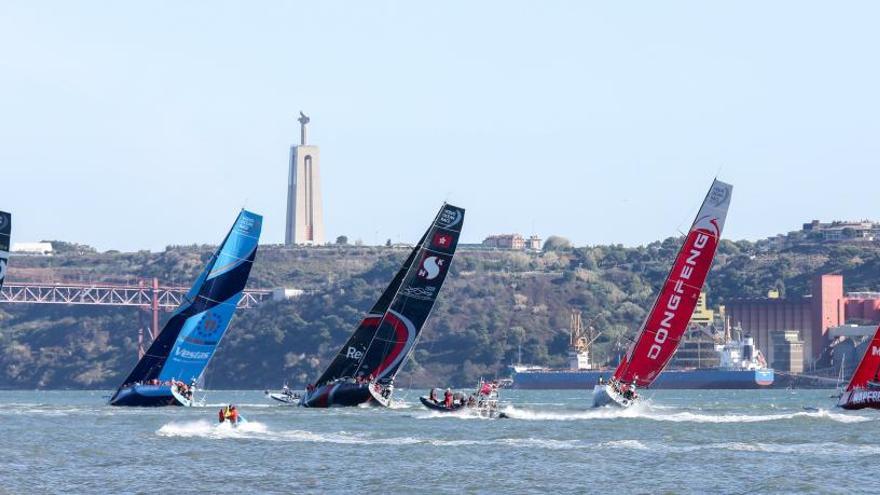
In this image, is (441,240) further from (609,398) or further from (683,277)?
(683,277)

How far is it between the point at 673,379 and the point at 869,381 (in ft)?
328

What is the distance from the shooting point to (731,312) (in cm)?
19150

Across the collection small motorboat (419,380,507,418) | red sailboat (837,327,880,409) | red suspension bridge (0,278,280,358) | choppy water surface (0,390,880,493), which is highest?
red suspension bridge (0,278,280,358)

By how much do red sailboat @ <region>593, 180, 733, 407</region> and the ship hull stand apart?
93.1 metres

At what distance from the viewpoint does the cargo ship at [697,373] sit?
6294 inches

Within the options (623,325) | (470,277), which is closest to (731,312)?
(623,325)

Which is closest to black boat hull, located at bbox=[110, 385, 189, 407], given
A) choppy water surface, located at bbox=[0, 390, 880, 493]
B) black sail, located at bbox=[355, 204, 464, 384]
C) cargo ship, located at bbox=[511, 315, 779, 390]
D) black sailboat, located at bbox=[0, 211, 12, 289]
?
choppy water surface, located at bbox=[0, 390, 880, 493]

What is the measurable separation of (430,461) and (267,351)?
13043 cm

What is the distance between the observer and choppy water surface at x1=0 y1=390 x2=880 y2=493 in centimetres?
3950

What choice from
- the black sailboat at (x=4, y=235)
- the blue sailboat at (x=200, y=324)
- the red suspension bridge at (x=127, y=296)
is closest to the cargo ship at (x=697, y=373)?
the red suspension bridge at (x=127, y=296)

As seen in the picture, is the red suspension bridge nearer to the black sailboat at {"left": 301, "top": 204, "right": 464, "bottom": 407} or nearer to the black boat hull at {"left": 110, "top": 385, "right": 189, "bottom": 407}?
the black boat hull at {"left": 110, "top": 385, "right": 189, "bottom": 407}

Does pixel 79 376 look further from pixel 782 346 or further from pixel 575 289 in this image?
pixel 782 346

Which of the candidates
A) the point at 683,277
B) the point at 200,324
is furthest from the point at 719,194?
the point at 200,324

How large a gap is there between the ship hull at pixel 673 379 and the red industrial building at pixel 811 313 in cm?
1742
